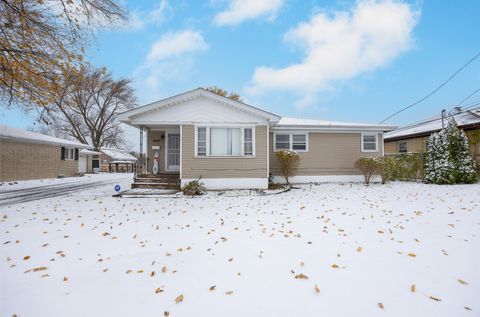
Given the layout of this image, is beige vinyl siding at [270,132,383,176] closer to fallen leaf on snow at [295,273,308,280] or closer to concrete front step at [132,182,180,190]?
concrete front step at [132,182,180,190]

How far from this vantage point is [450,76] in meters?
18.4

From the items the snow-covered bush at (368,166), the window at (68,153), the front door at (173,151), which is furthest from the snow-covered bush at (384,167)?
the window at (68,153)

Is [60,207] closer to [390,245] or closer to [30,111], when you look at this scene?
[30,111]

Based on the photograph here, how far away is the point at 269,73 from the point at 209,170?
90.9 ft

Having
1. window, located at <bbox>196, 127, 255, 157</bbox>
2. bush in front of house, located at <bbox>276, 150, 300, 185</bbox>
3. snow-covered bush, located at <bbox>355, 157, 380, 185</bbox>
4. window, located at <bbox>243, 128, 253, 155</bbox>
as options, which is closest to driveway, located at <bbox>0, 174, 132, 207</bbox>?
window, located at <bbox>196, 127, 255, 157</bbox>

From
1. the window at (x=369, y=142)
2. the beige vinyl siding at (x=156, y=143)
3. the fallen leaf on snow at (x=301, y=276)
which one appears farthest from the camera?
the window at (x=369, y=142)

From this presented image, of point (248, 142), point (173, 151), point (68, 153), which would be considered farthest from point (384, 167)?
point (68, 153)

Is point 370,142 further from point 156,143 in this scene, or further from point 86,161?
point 86,161

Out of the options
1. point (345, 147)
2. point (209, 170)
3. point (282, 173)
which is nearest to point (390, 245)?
point (209, 170)

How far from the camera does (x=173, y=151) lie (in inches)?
538

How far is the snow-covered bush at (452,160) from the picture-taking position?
13.6 m

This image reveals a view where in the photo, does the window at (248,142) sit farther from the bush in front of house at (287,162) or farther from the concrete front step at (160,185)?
the concrete front step at (160,185)

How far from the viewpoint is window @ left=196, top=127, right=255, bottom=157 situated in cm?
1204

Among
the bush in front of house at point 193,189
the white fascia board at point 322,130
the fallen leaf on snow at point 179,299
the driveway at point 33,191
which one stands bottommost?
the fallen leaf on snow at point 179,299
